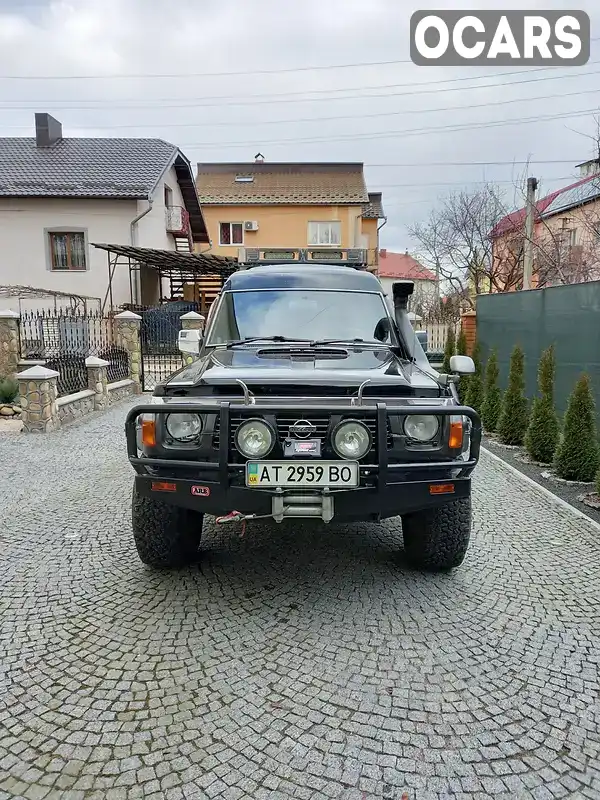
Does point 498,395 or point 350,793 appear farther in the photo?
point 498,395

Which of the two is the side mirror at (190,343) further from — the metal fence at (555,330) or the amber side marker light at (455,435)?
the metal fence at (555,330)

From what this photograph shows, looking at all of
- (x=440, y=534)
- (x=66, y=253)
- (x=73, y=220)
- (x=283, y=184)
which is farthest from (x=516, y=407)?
(x=283, y=184)

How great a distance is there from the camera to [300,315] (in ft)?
13.4

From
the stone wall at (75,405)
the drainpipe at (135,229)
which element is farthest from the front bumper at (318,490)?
the drainpipe at (135,229)

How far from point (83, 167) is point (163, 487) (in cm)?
2074

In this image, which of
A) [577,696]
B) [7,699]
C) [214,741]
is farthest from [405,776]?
[7,699]

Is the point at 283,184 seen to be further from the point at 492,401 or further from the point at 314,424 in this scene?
the point at 314,424

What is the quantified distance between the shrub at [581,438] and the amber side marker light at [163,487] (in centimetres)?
415

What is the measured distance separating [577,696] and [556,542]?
5.97 ft

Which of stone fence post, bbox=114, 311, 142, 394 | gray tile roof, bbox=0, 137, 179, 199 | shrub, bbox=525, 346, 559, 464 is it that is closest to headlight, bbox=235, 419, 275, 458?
shrub, bbox=525, 346, 559, 464

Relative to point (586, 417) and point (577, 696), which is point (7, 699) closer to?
point (577, 696)

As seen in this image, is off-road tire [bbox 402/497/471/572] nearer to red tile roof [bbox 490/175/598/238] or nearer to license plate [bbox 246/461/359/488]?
license plate [bbox 246/461/359/488]

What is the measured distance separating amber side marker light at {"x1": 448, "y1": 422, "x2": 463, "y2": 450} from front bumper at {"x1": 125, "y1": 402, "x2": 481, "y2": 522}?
0.07 metres

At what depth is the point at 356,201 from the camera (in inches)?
1102
